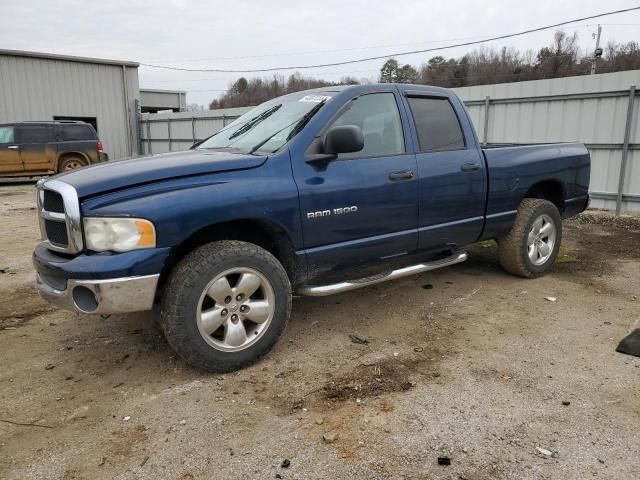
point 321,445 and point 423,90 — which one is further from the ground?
point 423,90

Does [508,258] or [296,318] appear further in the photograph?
Answer: [508,258]

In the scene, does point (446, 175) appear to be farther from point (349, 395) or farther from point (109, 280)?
point (109, 280)

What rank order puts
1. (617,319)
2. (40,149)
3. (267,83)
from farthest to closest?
(267,83), (40,149), (617,319)

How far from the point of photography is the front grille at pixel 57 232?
3.20 metres

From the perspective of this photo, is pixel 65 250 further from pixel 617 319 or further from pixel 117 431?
pixel 617 319

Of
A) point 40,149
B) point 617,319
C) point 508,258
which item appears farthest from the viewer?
point 40,149

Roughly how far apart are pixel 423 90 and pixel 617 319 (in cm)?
258

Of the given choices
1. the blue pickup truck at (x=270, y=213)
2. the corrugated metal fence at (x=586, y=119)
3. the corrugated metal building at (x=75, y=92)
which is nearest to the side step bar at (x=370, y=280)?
the blue pickup truck at (x=270, y=213)

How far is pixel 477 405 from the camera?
3.00m

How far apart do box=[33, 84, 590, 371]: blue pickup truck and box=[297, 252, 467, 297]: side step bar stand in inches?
0.5

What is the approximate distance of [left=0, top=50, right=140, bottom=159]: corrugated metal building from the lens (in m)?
19.8

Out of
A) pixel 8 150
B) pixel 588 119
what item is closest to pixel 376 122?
pixel 588 119

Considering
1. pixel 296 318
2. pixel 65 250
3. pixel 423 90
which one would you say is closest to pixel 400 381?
pixel 296 318

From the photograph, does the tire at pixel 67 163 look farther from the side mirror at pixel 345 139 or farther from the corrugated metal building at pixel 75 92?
the side mirror at pixel 345 139
